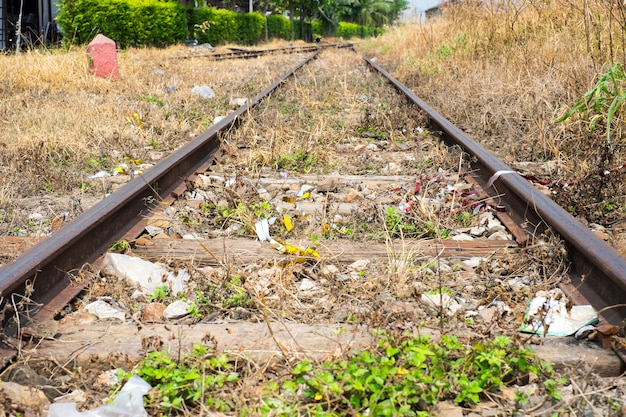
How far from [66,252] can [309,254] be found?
958 millimetres

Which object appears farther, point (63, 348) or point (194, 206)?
point (194, 206)

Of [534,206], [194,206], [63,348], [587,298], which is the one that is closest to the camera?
[63,348]

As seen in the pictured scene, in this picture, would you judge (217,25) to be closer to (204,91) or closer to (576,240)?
(204,91)

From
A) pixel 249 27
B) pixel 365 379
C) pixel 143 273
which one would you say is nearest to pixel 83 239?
pixel 143 273

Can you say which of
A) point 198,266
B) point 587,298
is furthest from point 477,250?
point 198,266

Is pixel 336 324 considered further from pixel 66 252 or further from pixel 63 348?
pixel 66 252

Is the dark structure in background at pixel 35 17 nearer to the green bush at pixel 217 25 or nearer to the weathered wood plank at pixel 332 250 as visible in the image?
the green bush at pixel 217 25

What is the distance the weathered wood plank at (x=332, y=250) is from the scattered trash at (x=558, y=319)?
1.91ft

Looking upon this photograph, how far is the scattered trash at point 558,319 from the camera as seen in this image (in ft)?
6.48

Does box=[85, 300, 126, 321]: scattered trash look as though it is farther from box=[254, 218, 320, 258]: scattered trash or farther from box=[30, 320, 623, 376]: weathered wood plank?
box=[254, 218, 320, 258]: scattered trash

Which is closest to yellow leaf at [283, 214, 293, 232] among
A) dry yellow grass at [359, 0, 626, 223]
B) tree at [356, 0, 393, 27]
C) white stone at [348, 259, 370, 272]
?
white stone at [348, 259, 370, 272]

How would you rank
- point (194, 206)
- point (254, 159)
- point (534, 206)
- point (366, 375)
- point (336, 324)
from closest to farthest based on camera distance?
point (366, 375) < point (336, 324) < point (534, 206) < point (194, 206) < point (254, 159)

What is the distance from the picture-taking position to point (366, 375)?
166cm

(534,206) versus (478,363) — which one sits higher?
(534,206)
